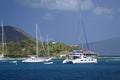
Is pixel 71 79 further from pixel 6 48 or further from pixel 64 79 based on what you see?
pixel 6 48

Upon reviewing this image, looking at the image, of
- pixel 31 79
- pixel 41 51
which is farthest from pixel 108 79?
pixel 41 51

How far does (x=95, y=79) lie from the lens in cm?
5688

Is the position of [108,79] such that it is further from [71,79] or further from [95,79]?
[71,79]

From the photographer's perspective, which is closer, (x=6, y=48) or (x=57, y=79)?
(x=57, y=79)

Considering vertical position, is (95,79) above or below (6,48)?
below

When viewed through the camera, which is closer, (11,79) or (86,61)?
(11,79)

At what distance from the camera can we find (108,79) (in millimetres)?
56562

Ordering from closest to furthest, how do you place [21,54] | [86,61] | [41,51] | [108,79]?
[108,79] < [86,61] < [41,51] < [21,54]

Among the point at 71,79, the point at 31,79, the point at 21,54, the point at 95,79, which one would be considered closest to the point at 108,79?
the point at 95,79

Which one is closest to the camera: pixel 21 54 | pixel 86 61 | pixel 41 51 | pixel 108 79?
pixel 108 79

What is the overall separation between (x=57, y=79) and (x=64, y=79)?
106 cm

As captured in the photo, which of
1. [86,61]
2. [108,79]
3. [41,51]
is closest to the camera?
[108,79]

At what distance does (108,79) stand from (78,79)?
14.3 ft

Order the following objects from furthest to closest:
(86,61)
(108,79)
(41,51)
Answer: (41,51)
(86,61)
(108,79)
